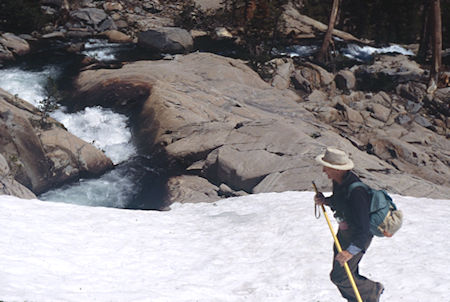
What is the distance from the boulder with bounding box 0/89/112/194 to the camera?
511 inches

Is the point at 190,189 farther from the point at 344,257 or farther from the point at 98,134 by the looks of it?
the point at 344,257

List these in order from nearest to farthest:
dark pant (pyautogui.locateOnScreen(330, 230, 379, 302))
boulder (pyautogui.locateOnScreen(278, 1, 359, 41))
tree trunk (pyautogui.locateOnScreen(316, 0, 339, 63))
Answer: dark pant (pyautogui.locateOnScreen(330, 230, 379, 302)) → tree trunk (pyautogui.locateOnScreen(316, 0, 339, 63)) → boulder (pyautogui.locateOnScreen(278, 1, 359, 41))

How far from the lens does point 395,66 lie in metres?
30.5

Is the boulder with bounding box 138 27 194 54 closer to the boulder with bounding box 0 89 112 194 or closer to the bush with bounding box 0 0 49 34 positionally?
the bush with bounding box 0 0 49 34

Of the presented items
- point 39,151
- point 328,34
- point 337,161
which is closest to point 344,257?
point 337,161

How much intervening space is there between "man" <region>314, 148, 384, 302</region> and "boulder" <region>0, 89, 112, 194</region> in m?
9.51

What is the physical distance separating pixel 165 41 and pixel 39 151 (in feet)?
54.4

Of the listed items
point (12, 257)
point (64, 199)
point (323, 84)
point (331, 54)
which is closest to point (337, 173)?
point (12, 257)

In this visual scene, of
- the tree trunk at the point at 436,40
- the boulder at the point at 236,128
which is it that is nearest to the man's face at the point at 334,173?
the boulder at the point at 236,128

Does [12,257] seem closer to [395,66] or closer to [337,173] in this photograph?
[337,173]

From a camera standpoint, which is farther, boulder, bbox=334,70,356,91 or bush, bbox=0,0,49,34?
bush, bbox=0,0,49,34

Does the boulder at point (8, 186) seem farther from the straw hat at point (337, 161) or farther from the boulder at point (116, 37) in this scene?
the boulder at point (116, 37)

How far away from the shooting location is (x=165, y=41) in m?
28.6

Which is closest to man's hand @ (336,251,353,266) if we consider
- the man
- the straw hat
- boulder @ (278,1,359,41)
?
the man
